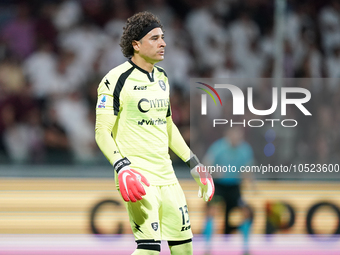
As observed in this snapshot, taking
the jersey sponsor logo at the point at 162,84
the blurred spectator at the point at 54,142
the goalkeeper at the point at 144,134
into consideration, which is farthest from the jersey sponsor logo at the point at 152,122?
the blurred spectator at the point at 54,142

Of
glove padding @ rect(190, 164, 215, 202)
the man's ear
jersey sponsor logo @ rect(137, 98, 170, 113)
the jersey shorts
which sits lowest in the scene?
the jersey shorts

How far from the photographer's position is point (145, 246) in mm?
3482

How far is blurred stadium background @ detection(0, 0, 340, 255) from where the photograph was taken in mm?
6456

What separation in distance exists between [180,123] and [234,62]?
192 cm

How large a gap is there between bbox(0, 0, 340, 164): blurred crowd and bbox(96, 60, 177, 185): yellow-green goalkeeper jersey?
4.19m

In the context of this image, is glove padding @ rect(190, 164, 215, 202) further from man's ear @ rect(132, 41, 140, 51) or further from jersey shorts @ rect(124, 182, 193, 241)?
man's ear @ rect(132, 41, 140, 51)

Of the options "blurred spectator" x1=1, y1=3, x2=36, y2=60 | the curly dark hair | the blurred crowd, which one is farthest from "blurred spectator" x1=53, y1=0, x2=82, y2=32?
the curly dark hair

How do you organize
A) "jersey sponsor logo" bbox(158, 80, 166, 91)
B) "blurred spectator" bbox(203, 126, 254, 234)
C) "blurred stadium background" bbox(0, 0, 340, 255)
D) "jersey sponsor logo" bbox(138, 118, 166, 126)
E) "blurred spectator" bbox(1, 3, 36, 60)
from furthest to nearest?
"blurred spectator" bbox(1, 3, 36, 60) → "blurred stadium background" bbox(0, 0, 340, 255) → "blurred spectator" bbox(203, 126, 254, 234) → "jersey sponsor logo" bbox(158, 80, 166, 91) → "jersey sponsor logo" bbox(138, 118, 166, 126)

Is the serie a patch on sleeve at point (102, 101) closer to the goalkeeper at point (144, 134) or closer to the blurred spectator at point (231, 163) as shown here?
the goalkeeper at point (144, 134)

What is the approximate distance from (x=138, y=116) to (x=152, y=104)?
126 millimetres

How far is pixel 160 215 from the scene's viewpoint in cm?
362

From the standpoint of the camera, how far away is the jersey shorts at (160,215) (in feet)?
11.5

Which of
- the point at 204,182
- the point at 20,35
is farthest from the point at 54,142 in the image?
the point at 204,182

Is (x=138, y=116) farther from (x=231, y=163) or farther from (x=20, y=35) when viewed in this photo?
(x=20, y=35)
